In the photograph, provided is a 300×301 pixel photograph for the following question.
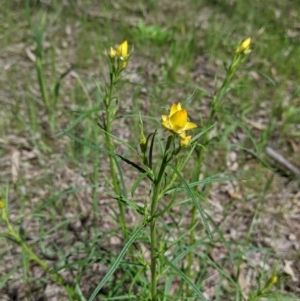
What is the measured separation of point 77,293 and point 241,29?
9.40 feet

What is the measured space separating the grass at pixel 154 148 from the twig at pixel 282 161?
52 millimetres

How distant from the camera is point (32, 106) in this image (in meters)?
2.81

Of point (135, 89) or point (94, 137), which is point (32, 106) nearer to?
point (94, 137)

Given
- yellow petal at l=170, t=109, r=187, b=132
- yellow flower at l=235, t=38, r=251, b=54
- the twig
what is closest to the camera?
yellow petal at l=170, t=109, r=187, b=132

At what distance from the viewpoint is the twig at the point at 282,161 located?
101 inches

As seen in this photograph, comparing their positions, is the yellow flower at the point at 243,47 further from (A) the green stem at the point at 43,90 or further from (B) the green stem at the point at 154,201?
(A) the green stem at the point at 43,90

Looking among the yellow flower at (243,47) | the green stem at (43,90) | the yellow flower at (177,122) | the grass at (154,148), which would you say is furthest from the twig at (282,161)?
the yellow flower at (177,122)

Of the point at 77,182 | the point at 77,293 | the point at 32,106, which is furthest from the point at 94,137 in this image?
the point at 77,293

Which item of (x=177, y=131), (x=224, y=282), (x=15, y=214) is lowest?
(x=224, y=282)

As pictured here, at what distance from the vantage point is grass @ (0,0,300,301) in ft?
6.40

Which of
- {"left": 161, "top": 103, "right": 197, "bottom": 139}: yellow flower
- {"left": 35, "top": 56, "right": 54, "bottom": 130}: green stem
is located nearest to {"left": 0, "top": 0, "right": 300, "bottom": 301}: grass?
{"left": 35, "top": 56, "right": 54, "bottom": 130}: green stem

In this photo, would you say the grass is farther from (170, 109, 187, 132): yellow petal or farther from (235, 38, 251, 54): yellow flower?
(170, 109, 187, 132): yellow petal

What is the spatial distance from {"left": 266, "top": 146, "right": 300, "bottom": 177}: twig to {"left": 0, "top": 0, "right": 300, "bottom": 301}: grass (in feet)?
0.17

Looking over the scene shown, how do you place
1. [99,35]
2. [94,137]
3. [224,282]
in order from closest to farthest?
[224,282] → [94,137] → [99,35]
